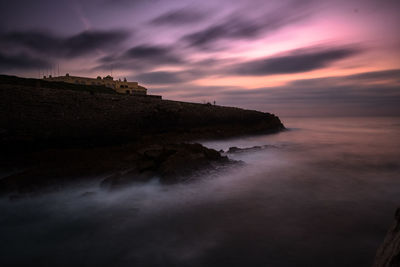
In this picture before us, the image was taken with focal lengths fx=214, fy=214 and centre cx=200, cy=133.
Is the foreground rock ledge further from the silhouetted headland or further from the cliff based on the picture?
the cliff

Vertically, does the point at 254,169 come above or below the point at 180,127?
below

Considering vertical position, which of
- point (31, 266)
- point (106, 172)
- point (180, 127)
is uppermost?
point (180, 127)

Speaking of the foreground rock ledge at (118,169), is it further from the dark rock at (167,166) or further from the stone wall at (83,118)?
the stone wall at (83,118)

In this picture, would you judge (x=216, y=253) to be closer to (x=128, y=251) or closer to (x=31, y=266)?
(x=128, y=251)

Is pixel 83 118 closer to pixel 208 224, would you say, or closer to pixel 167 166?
pixel 167 166

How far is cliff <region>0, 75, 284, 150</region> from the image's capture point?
8.79 m

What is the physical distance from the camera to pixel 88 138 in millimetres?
10008

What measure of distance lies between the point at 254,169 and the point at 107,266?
Answer: 6355mm

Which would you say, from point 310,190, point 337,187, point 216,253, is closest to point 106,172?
point 216,253

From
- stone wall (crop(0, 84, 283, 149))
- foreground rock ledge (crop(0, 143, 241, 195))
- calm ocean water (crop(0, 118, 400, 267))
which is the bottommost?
calm ocean water (crop(0, 118, 400, 267))

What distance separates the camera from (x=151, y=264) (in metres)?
3.44

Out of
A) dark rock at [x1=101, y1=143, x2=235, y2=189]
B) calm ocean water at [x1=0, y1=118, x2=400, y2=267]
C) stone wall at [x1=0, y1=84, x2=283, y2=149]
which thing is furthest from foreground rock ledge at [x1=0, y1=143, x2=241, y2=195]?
stone wall at [x1=0, y1=84, x2=283, y2=149]

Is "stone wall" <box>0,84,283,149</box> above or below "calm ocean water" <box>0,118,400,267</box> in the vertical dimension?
above

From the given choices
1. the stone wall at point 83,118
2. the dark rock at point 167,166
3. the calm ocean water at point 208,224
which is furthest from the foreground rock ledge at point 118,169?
the stone wall at point 83,118
